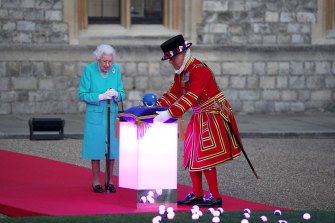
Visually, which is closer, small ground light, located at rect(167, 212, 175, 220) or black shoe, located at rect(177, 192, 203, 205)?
small ground light, located at rect(167, 212, 175, 220)

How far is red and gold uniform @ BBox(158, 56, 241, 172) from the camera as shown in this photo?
1002cm

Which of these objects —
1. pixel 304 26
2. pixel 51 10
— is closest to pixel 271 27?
pixel 304 26

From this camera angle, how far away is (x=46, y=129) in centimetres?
1650

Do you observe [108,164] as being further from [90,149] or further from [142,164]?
[142,164]

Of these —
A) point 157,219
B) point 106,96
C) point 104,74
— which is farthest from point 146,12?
point 157,219

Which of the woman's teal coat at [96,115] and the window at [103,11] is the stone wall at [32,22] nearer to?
the window at [103,11]

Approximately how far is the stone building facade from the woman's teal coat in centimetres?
879

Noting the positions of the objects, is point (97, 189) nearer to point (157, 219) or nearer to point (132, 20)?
point (157, 219)

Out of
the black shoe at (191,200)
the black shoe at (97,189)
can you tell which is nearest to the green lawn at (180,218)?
the black shoe at (191,200)

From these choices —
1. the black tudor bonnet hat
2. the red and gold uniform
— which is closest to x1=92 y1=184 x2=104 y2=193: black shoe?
the red and gold uniform

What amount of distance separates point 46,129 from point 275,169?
4231mm

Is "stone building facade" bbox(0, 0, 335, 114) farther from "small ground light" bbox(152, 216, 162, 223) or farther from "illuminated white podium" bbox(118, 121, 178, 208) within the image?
"small ground light" bbox(152, 216, 162, 223)

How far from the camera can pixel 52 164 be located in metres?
13.4

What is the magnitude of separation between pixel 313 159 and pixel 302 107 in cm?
655
